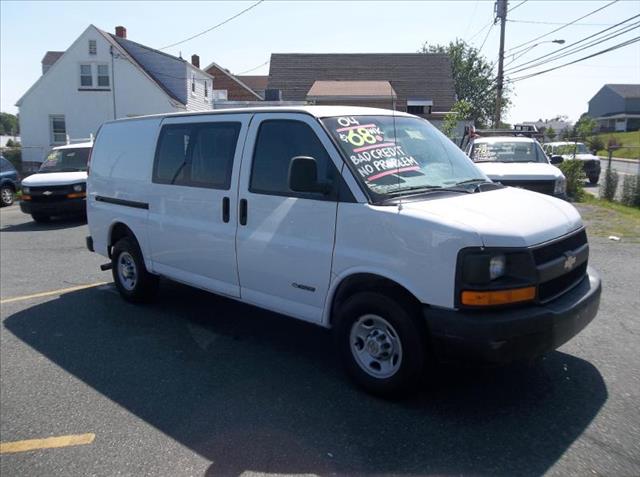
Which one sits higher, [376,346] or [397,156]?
[397,156]

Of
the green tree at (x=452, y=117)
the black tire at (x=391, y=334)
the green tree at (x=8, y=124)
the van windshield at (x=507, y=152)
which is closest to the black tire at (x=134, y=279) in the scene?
the black tire at (x=391, y=334)

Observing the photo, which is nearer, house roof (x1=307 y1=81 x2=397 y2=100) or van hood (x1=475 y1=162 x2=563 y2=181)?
van hood (x1=475 y1=162 x2=563 y2=181)

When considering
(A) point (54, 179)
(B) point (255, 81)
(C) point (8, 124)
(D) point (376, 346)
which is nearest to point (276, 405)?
(D) point (376, 346)

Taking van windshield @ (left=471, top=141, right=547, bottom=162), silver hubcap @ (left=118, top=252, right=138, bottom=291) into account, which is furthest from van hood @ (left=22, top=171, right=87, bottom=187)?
van windshield @ (left=471, top=141, right=547, bottom=162)

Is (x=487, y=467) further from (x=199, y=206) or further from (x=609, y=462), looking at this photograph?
(x=199, y=206)

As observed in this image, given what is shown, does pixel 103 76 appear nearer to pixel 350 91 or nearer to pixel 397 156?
pixel 350 91

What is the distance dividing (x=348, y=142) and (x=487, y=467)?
2.37m

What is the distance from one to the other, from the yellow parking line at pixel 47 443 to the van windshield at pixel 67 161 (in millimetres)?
11842

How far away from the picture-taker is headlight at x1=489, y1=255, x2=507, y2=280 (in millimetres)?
3541

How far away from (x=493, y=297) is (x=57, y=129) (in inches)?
1286

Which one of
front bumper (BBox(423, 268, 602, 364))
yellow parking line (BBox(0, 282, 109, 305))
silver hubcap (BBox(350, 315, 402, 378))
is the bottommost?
yellow parking line (BBox(0, 282, 109, 305))

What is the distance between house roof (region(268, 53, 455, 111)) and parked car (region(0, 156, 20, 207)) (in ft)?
73.6

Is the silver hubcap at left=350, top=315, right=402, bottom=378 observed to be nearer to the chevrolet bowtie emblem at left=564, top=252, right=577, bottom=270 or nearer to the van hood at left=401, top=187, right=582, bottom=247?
the van hood at left=401, top=187, right=582, bottom=247

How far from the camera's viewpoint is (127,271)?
6.74 m
